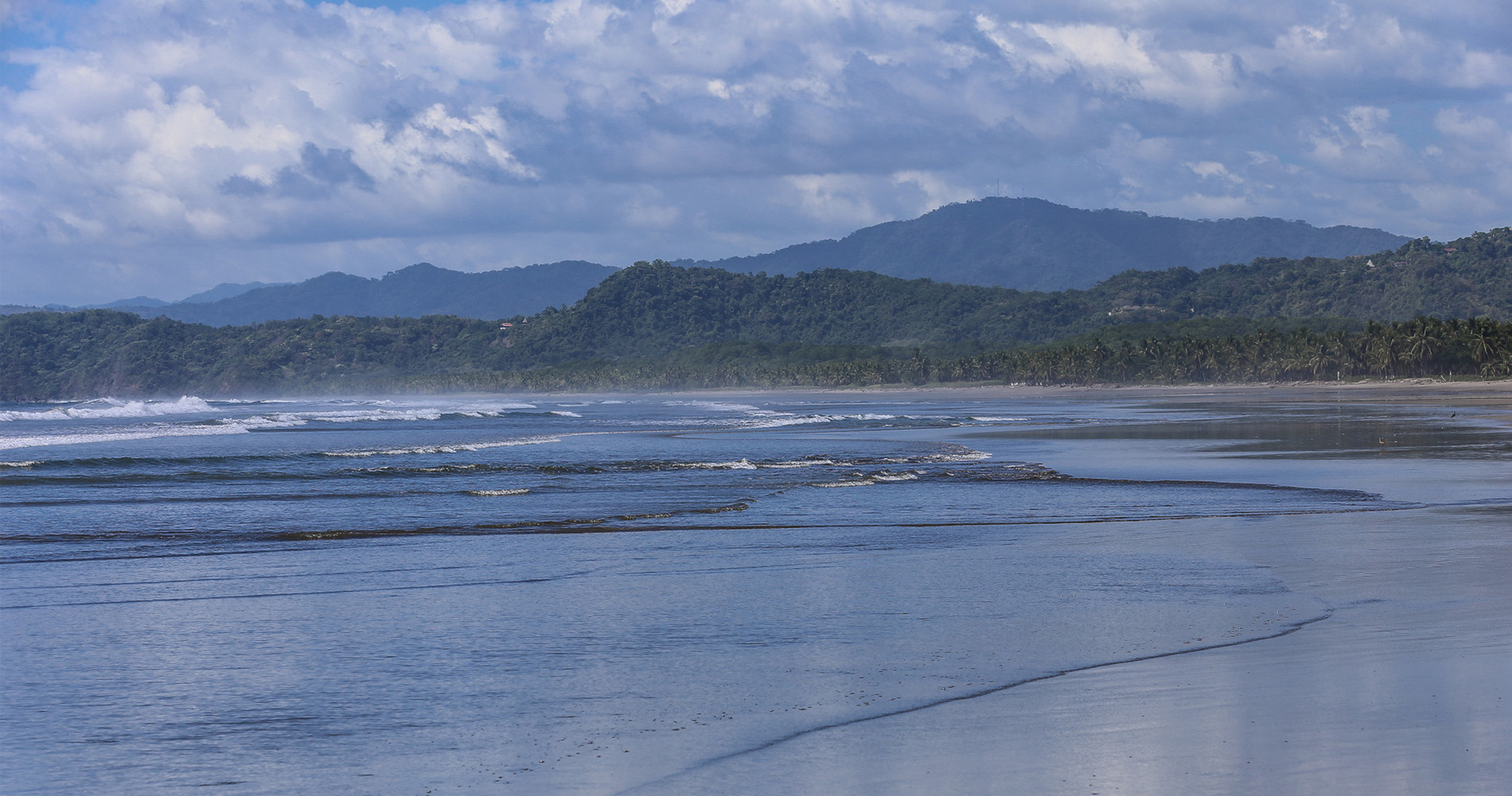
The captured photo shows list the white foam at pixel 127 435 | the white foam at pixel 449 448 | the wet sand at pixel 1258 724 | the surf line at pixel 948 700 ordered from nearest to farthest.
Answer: the wet sand at pixel 1258 724, the surf line at pixel 948 700, the white foam at pixel 449 448, the white foam at pixel 127 435

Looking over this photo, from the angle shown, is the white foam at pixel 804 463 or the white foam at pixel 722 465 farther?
the white foam at pixel 722 465

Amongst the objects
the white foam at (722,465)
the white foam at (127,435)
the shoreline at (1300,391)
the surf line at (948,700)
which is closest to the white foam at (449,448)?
the white foam at (722,465)

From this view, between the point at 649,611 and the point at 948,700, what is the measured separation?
15.9ft

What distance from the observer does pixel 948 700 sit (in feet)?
29.0

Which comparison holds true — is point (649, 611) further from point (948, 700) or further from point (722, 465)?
point (722, 465)

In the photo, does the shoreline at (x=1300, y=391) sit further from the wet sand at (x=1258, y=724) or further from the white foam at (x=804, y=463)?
the wet sand at (x=1258, y=724)

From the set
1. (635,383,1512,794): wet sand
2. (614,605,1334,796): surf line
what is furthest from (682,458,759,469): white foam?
(614,605,1334,796): surf line

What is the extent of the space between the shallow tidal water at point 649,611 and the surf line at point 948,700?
0.04 metres

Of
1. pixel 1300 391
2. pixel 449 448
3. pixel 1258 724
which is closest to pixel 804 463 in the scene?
pixel 449 448

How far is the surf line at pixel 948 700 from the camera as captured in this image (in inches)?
285

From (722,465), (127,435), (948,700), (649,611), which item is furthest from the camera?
(127,435)

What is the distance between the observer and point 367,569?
16.5m

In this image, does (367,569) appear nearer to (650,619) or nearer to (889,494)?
(650,619)

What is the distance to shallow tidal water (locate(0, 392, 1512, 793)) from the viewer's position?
775 cm
